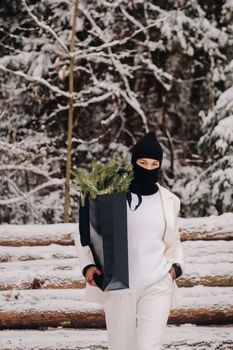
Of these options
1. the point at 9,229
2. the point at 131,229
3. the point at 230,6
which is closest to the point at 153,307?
the point at 131,229

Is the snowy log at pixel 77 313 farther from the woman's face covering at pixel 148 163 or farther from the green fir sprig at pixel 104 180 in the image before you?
the woman's face covering at pixel 148 163

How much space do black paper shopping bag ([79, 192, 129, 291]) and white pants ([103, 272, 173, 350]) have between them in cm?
12

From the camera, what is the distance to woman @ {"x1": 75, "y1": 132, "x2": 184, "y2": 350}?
13.9 feet

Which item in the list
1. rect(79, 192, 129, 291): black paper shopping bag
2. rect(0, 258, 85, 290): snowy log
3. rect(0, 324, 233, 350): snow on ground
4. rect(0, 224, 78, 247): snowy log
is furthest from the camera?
rect(0, 224, 78, 247): snowy log

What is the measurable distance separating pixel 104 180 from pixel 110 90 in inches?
440

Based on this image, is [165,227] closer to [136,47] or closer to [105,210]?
[105,210]

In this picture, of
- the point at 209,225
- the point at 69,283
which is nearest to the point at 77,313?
the point at 69,283

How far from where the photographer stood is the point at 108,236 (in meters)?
4.26

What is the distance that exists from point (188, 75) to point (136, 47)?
4.92ft

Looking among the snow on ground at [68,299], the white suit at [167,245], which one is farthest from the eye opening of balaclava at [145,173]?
the snow on ground at [68,299]

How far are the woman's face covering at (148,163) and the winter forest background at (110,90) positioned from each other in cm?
944

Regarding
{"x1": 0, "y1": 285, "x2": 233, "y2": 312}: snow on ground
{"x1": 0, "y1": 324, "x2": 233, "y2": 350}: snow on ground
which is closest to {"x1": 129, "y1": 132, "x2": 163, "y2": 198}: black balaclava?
{"x1": 0, "y1": 324, "x2": 233, "y2": 350}: snow on ground

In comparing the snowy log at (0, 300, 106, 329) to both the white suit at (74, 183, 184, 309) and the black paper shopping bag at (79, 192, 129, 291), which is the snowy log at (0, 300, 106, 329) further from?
the black paper shopping bag at (79, 192, 129, 291)

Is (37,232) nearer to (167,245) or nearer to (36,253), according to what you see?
(36,253)
